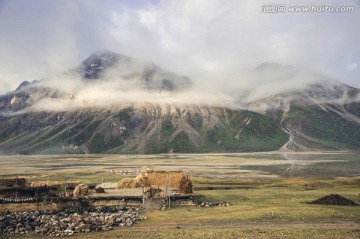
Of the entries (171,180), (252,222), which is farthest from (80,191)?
(252,222)

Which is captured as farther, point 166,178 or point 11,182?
point 11,182

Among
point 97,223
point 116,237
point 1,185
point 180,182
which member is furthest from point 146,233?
point 1,185

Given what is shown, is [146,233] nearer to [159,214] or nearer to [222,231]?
[222,231]

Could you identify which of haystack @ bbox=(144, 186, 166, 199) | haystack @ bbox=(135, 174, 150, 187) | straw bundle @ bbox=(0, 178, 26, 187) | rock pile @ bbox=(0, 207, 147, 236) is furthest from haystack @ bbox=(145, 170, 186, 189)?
straw bundle @ bbox=(0, 178, 26, 187)

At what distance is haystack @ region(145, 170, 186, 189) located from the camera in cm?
6975

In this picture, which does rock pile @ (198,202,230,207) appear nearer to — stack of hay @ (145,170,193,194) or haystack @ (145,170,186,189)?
stack of hay @ (145,170,193,194)

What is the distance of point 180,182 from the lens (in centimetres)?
6875

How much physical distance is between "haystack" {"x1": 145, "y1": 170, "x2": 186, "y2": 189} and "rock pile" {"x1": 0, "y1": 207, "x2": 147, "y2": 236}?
18972 millimetres

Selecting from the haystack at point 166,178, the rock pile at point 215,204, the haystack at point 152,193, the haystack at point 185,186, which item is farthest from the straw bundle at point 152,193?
the haystack at point 166,178

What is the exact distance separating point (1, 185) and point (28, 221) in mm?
33801

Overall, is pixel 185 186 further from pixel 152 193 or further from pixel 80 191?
pixel 80 191

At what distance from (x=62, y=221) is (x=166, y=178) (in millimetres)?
30945

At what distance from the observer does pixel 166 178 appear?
71.4 metres

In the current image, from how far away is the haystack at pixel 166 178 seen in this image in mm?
69750
